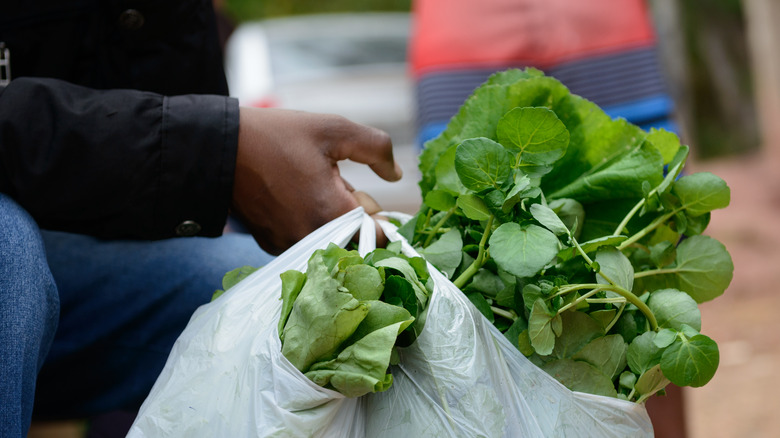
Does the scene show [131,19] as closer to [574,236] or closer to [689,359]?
[574,236]

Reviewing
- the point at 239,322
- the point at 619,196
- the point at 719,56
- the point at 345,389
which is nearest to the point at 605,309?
the point at 619,196

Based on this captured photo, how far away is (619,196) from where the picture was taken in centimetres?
108

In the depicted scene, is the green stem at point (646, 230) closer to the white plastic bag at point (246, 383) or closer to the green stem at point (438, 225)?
the green stem at point (438, 225)

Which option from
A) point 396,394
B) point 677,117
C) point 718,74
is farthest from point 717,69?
point 396,394

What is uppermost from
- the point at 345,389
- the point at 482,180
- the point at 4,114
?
the point at 4,114

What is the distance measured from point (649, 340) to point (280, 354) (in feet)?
1.43

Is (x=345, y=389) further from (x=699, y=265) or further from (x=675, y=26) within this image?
(x=675, y=26)

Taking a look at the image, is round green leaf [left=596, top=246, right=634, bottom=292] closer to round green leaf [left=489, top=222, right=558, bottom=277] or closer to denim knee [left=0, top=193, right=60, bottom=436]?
round green leaf [left=489, top=222, right=558, bottom=277]

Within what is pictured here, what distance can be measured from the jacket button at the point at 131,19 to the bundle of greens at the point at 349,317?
555 mm

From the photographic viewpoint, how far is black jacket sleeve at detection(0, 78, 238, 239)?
3.41 feet

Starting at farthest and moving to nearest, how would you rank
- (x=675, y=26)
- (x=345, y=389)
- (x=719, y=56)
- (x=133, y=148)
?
(x=719, y=56) → (x=675, y=26) → (x=133, y=148) → (x=345, y=389)

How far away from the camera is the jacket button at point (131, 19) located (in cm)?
124

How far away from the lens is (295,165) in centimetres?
109

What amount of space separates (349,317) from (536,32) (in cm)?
149
